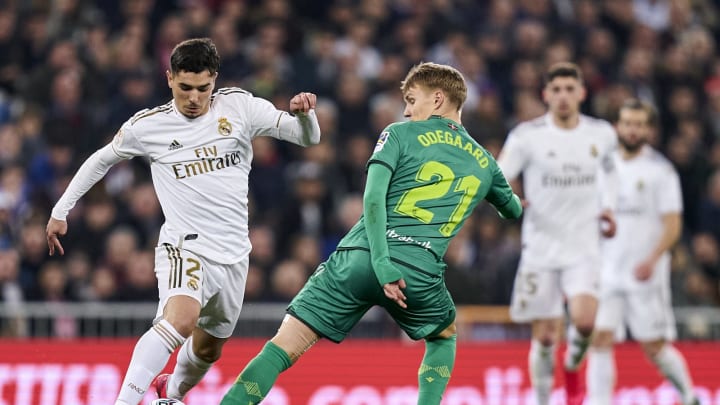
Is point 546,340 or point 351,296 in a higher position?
point 351,296

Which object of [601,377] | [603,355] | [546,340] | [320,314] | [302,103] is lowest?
[601,377]

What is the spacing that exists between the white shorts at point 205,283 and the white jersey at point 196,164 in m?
0.06

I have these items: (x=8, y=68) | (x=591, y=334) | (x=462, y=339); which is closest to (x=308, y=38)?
(x=8, y=68)

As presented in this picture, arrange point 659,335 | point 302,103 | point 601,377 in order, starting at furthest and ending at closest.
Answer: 1. point 659,335
2. point 601,377
3. point 302,103

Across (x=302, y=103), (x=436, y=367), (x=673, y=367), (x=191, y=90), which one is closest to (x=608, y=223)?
(x=673, y=367)

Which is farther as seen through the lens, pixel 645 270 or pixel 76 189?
pixel 645 270

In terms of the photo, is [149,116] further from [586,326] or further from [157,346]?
[586,326]

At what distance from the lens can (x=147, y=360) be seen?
6.76 metres

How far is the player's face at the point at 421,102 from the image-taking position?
6828 mm

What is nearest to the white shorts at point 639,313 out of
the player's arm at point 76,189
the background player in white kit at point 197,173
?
the background player in white kit at point 197,173

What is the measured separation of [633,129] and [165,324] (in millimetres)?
5424

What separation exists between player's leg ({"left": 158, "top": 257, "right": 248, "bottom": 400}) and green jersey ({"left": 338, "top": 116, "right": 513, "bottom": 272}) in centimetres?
86

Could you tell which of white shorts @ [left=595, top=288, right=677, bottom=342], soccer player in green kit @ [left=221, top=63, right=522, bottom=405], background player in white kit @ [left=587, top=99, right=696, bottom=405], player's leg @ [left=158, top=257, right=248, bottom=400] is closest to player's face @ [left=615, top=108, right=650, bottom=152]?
background player in white kit @ [left=587, top=99, right=696, bottom=405]

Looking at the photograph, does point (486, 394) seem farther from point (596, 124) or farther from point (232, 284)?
point (232, 284)
